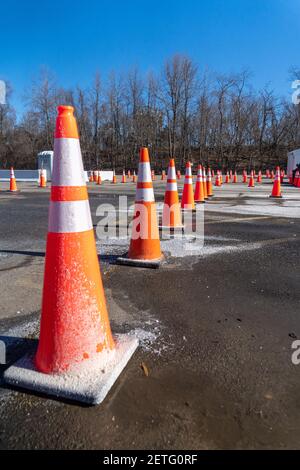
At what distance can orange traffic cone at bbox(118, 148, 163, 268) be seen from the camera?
403cm

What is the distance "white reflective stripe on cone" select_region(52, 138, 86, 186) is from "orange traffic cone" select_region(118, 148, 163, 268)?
2.03 metres

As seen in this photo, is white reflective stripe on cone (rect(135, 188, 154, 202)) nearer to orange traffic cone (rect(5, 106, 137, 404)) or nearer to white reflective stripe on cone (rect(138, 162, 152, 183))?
white reflective stripe on cone (rect(138, 162, 152, 183))

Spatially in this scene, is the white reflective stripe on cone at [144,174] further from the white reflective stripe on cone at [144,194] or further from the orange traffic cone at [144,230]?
the white reflective stripe on cone at [144,194]

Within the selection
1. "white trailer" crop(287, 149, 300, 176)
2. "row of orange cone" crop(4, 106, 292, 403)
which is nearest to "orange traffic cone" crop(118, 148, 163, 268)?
"row of orange cone" crop(4, 106, 292, 403)

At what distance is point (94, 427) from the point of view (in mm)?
1521

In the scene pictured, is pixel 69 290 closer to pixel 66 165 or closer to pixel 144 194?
pixel 66 165

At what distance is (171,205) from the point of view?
19.7ft

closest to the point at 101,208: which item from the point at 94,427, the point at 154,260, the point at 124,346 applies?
the point at 154,260

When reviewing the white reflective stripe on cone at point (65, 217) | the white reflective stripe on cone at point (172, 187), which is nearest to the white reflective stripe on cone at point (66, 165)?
the white reflective stripe on cone at point (65, 217)

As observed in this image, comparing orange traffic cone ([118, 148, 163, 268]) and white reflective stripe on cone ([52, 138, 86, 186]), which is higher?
white reflective stripe on cone ([52, 138, 86, 186])

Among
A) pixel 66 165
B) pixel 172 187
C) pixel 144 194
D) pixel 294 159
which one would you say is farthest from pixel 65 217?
pixel 294 159

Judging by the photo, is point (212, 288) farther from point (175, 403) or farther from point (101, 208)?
point (101, 208)

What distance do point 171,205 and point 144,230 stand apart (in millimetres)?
2088

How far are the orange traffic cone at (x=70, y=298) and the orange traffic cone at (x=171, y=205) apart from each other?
3958mm
